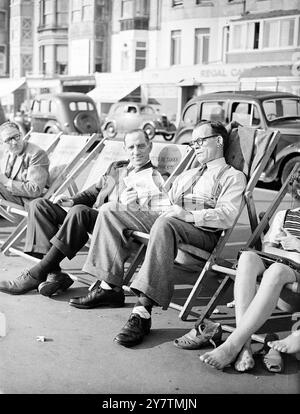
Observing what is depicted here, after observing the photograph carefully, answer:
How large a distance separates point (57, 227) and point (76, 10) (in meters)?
3.65

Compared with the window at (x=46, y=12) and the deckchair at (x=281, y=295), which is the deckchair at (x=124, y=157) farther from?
the window at (x=46, y=12)

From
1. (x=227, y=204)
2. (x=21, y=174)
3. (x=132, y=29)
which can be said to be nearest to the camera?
(x=227, y=204)

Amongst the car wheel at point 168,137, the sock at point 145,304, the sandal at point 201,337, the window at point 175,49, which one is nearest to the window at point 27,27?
the window at point 175,49

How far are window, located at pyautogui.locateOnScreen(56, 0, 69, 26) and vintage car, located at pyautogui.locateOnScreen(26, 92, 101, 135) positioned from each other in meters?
8.30

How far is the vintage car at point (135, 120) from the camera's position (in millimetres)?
17109

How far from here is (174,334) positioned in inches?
123

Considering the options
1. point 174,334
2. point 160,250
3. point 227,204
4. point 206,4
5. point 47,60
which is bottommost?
point 174,334

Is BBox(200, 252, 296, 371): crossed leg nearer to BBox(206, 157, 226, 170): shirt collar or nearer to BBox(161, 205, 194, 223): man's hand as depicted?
BBox(161, 205, 194, 223): man's hand

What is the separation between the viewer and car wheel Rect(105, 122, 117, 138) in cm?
1752

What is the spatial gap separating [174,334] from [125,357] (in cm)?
42

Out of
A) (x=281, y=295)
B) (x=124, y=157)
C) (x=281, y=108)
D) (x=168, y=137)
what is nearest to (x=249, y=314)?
(x=281, y=295)

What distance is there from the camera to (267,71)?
1250 cm
